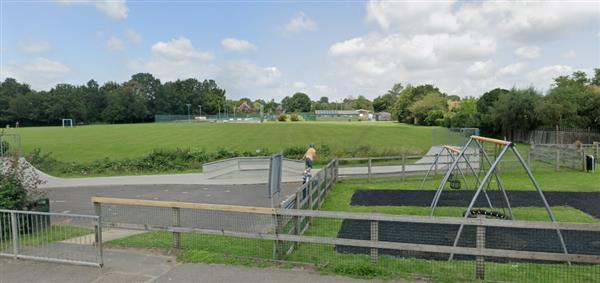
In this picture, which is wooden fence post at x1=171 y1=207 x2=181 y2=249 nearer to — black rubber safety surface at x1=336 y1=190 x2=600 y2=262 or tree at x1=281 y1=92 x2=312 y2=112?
black rubber safety surface at x1=336 y1=190 x2=600 y2=262

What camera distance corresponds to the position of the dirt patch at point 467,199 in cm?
1188

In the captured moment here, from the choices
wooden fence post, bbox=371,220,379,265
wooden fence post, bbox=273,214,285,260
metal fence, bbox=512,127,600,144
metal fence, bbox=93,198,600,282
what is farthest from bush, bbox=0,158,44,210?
metal fence, bbox=512,127,600,144

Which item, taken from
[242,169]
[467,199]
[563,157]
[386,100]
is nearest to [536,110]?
[563,157]

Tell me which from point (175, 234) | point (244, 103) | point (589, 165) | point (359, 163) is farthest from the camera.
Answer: point (244, 103)

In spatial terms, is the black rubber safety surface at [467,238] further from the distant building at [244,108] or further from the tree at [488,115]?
the distant building at [244,108]

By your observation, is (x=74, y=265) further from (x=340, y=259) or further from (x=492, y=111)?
(x=492, y=111)

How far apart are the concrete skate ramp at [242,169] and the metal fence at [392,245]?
366 inches

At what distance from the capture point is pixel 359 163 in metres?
23.5

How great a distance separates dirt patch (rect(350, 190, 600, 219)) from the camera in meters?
11.9

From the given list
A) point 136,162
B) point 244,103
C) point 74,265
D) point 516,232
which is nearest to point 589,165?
point 516,232

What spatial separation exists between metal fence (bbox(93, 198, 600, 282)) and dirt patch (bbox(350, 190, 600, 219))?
364 centimetres

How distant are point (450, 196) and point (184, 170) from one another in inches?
571

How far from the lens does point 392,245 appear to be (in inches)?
216

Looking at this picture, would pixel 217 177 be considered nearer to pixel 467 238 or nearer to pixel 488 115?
pixel 467 238
